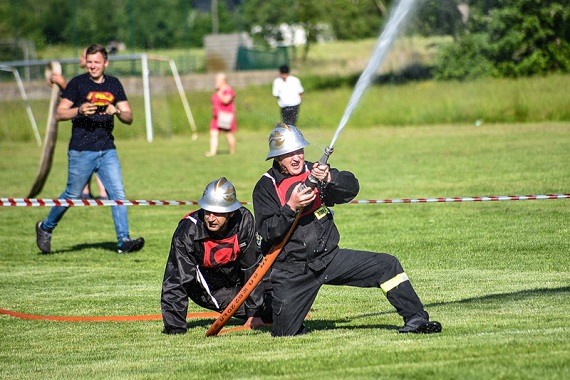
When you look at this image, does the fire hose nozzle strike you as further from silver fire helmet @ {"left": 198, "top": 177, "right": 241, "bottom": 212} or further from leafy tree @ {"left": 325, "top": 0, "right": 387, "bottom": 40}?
leafy tree @ {"left": 325, "top": 0, "right": 387, "bottom": 40}

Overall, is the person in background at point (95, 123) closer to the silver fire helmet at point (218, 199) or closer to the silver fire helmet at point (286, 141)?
the silver fire helmet at point (218, 199)

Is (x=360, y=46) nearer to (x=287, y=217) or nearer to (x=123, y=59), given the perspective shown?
(x=123, y=59)

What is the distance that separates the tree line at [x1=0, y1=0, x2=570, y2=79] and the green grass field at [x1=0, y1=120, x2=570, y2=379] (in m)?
7.64

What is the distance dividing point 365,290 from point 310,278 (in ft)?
8.83

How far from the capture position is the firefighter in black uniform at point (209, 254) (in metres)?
7.67

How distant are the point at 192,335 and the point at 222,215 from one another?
1.05 meters

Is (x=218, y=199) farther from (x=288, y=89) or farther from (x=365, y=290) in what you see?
(x=288, y=89)

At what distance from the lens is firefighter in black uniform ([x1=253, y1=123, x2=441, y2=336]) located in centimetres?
710

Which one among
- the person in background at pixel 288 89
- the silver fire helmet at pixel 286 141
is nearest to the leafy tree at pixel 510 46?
the person in background at pixel 288 89

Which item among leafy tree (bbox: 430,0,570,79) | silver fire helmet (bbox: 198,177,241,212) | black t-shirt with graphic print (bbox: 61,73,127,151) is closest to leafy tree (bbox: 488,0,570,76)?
leafy tree (bbox: 430,0,570,79)

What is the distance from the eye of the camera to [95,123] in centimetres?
1232

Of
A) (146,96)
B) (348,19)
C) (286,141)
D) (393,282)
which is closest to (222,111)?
(146,96)

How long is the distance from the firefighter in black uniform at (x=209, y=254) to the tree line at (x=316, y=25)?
55.9 ft

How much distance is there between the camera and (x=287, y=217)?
6.96m
